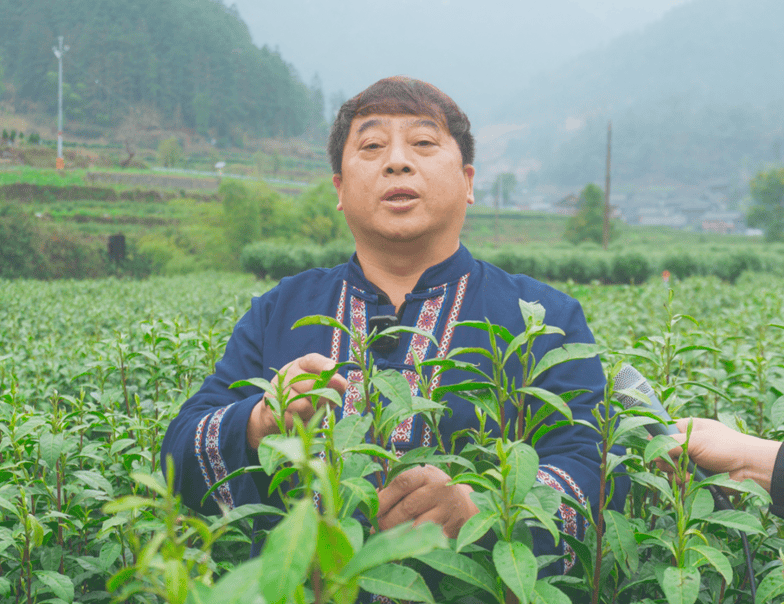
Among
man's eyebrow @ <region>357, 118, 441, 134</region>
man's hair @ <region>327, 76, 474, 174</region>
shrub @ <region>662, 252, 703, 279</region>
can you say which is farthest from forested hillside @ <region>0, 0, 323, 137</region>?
man's eyebrow @ <region>357, 118, 441, 134</region>

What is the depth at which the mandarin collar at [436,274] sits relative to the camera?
1797 millimetres

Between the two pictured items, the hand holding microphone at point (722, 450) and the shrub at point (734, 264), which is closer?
the hand holding microphone at point (722, 450)

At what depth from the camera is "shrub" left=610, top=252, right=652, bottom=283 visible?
25234 mm

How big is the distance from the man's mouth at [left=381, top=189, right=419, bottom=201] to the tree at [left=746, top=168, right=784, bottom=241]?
213 feet

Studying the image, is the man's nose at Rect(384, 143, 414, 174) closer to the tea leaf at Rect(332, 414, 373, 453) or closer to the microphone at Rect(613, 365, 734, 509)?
the microphone at Rect(613, 365, 734, 509)

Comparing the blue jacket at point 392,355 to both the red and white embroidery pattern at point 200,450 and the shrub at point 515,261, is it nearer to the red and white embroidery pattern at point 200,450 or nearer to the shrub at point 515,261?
the red and white embroidery pattern at point 200,450

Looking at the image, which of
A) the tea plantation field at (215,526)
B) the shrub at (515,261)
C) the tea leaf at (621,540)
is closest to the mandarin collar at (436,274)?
the tea plantation field at (215,526)

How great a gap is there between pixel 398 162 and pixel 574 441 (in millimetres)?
876

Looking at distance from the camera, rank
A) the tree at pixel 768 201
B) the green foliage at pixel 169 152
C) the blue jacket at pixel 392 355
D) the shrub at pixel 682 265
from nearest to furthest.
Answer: the blue jacket at pixel 392 355 → the shrub at pixel 682 265 → the green foliage at pixel 169 152 → the tree at pixel 768 201

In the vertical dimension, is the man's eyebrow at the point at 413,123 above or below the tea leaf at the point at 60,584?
above

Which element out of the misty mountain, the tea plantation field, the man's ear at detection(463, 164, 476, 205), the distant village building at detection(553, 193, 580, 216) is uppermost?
the misty mountain

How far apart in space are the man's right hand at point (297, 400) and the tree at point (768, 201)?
65.4 metres

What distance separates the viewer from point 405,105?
5.76 feet

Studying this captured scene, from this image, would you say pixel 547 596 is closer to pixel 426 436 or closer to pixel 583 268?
pixel 426 436
